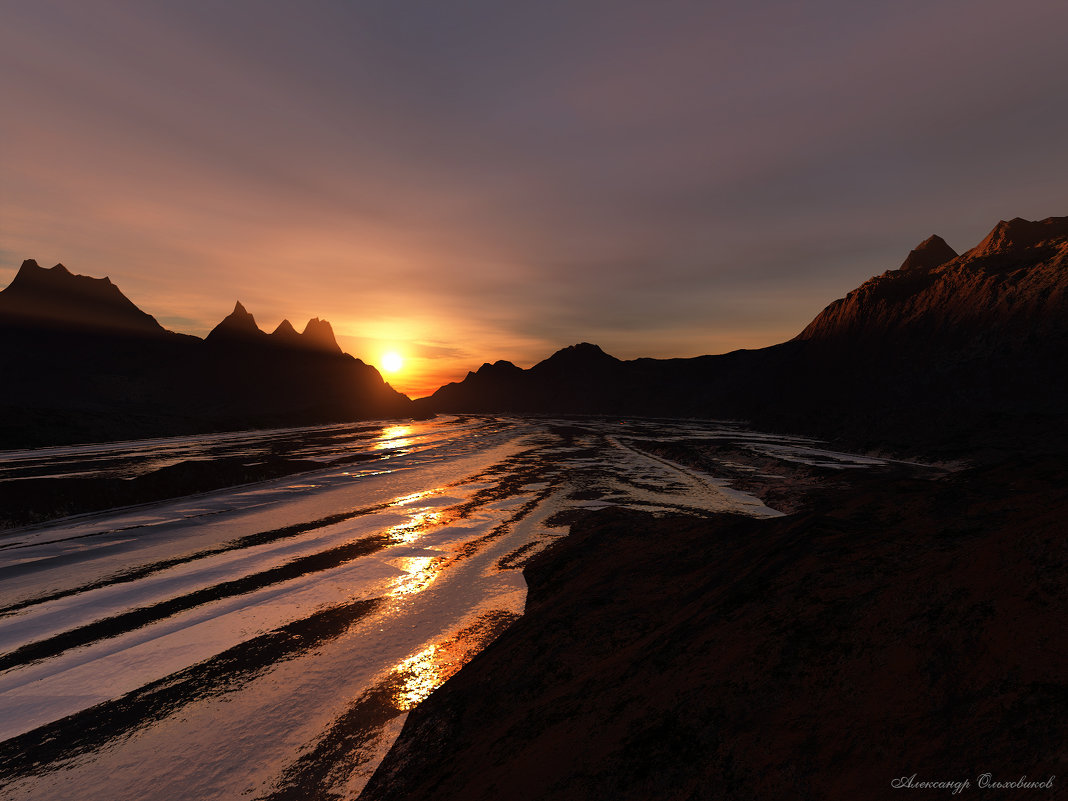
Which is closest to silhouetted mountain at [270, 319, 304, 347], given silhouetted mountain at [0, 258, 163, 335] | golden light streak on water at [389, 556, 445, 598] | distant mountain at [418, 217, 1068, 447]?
silhouetted mountain at [0, 258, 163, 335]

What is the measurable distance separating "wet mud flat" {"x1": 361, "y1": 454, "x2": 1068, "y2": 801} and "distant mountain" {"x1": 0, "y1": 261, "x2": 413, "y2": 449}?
74782 mm

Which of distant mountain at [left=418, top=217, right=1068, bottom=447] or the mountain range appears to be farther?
the mountain range

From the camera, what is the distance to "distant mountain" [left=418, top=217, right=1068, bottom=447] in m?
35.7

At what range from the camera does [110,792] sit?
468 cm

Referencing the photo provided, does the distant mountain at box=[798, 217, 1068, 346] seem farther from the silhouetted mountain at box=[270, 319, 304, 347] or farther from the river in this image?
the silhouetted mountain at box=[270, 319, 304, 347]

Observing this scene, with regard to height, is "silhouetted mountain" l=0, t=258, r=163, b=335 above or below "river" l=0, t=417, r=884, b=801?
above

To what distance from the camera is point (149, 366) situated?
396 ft

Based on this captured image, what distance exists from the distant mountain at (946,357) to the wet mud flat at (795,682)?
35718 millimetres

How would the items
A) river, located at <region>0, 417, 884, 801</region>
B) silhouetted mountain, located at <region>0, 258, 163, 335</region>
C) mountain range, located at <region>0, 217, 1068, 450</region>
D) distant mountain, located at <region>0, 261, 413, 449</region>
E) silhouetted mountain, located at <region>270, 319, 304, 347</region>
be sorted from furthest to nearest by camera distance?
1. silhouetted mountain, located at <region>270, 319, 304, 347</region>
2. silhouetted mountain, located at <region>0, 258, 163, 335</region>
3. distant mountain, located at <region>0, 261, 413, 449</region>
4. mountain range, located at <region>0, 217, 1068, 450</region>
5. river, located at <region>0, 417, 884, 801</region>

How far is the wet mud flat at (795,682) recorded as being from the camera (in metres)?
2.71

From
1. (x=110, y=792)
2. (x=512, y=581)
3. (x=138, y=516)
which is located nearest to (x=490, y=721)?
(x=110, y=792)

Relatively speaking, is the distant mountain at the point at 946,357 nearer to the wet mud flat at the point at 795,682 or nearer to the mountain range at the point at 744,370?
the mountain range at the point at 744,370

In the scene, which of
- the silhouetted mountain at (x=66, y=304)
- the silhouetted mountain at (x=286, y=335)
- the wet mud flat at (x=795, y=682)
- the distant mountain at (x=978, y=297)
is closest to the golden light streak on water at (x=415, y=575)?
the wet mud flat at (x=795, y=682)

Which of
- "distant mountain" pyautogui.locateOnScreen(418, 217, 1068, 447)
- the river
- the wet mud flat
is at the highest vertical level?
"distant mountain" pyautogui.locateOnScreen(418, 217, 1068, 447)
